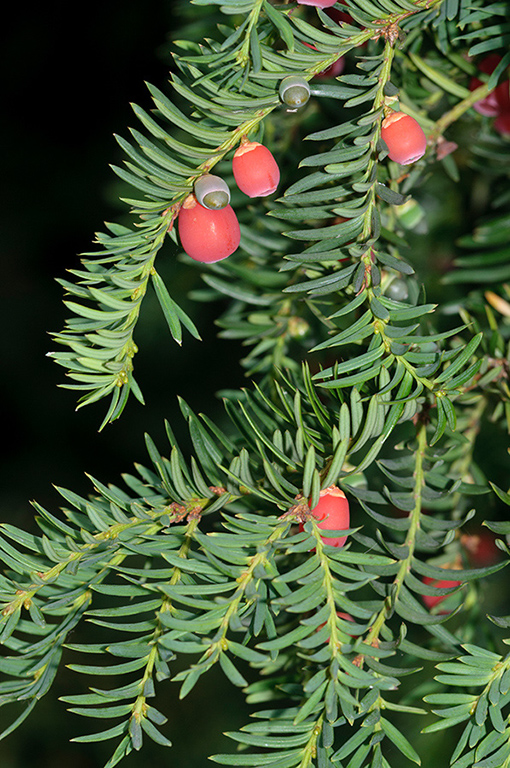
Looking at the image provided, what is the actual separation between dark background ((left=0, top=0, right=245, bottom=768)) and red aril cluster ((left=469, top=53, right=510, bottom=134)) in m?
0.71

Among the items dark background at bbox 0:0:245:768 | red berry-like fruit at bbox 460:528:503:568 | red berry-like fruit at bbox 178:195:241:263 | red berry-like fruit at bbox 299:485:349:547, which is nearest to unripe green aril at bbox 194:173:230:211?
red berry-like fruit at bbox 178:195:241:263

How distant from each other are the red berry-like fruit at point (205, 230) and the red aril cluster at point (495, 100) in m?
0.24

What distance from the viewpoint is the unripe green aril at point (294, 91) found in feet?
1.21

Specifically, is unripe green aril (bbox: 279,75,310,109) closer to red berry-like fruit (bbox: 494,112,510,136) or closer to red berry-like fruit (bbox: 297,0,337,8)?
red berry-like fruit (bbox: 297,0,337,8)

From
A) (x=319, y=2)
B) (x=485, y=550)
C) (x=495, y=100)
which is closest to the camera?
(x=319, y=2)

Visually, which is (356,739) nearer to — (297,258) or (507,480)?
(297,258)

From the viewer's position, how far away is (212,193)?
15.1 inches

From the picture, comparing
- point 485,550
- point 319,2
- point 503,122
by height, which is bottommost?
point 485,550

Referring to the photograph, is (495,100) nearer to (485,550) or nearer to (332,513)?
(332,513)

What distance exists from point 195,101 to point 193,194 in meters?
0.05

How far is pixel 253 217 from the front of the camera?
586 mm

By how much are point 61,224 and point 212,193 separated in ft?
3.25

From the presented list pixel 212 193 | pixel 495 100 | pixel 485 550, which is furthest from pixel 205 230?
pixel 485 550

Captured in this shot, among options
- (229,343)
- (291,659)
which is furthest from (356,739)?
(229,343)
